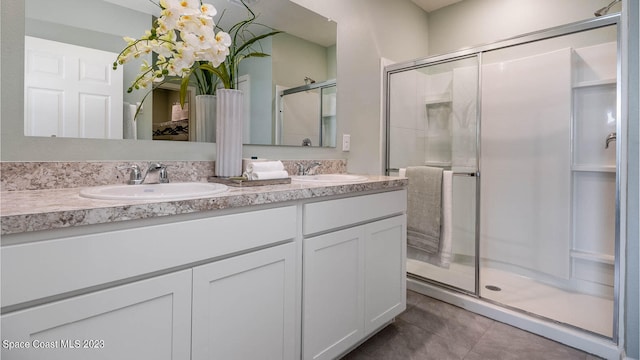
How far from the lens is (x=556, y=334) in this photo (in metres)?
1.66

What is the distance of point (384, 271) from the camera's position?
1604 millimetres

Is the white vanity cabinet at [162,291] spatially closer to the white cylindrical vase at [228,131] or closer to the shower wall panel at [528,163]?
the white cylindrical vase at [228,131]

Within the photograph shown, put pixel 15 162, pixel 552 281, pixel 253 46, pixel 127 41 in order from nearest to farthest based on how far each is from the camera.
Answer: pixel 15 162, pixel 127 41, pixel 253 46, pixel 552 281

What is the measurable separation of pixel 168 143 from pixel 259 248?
2.17 feet

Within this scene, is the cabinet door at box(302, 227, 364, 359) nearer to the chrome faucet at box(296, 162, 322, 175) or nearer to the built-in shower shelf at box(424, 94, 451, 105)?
the chrome faucet at box(296, 162, 322, 175)

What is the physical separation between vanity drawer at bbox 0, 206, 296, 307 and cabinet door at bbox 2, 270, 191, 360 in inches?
1.5

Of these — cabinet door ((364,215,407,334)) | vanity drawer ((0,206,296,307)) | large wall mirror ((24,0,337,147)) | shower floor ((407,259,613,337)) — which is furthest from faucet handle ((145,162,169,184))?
shower floor ((407,259,613,337))

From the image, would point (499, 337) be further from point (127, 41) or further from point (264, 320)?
point (127, 41)

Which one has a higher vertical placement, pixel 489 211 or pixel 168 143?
pixel 168 143

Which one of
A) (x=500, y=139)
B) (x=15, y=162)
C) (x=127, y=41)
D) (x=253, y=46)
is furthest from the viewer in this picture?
(x=500, y=139)

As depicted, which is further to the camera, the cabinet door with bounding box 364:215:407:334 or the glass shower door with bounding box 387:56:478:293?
the glass shower door with bounding box 387:56:478:293

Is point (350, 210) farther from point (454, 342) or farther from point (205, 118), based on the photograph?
point (454, 342)

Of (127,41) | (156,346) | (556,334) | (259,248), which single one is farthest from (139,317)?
(556,334)

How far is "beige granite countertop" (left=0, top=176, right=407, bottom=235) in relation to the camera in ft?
2.08
